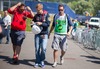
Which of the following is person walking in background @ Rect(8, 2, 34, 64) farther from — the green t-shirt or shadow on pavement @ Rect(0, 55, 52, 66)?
A: the green t-shirt

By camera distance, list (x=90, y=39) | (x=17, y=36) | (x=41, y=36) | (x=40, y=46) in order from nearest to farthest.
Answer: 1. (x=41, y=36)
2. (x=40, y=46)
3. (x=17, y=36)
4. (x=90, y=39)

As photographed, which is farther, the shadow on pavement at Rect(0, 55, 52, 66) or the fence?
the fence

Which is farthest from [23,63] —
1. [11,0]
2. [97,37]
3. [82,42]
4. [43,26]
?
[11,0]

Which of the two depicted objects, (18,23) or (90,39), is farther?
(90,39)

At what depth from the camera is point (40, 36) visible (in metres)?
10.4

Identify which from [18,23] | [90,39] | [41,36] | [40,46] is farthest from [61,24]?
[90,39]

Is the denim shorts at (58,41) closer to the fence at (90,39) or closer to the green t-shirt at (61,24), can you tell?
the green t-shirt at (61,24)

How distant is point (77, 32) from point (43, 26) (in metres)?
13.8

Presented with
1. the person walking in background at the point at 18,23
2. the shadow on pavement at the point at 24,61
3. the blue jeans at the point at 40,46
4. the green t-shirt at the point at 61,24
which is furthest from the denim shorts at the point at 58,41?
the person walking in background at the point at 18,23

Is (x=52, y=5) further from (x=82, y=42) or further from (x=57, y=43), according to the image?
(x=57, y=43)

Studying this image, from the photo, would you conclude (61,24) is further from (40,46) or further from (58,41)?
(40,46)

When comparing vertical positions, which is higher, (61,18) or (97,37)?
(61,18)

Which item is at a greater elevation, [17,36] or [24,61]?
[17,36]

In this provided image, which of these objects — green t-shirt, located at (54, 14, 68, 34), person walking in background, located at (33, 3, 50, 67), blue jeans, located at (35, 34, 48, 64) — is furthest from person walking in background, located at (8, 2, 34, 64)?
green t-shirt, located at (54, 14, 68, 34)
